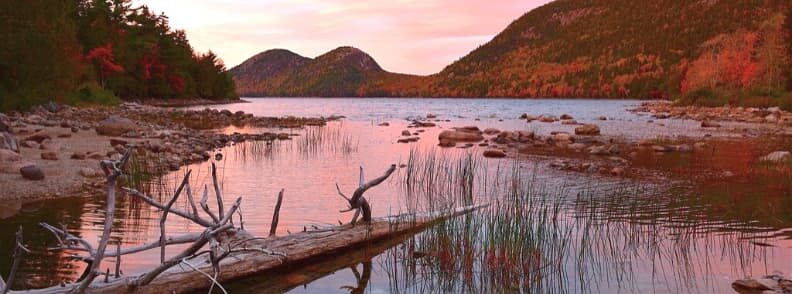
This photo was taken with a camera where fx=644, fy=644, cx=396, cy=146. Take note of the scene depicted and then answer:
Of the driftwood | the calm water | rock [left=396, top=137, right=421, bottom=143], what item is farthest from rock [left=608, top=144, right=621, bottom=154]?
the driftwood

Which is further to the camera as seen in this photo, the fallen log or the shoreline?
the shoreline

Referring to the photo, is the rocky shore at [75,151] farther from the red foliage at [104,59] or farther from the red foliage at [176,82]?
the red foliage at [176,82]

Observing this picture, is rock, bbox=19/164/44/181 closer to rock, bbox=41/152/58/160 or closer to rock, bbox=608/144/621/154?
rock, bbox=41/152/58/160

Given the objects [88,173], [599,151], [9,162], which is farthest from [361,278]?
[599,151]

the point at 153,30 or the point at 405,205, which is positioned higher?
the point at 153,30

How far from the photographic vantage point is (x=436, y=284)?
25.3 ft

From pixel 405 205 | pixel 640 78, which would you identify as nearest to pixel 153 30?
pixel 405 205

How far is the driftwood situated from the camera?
18.1 feet

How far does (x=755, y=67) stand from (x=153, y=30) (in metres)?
68.3

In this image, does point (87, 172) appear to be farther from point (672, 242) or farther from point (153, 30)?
point (153, 30)

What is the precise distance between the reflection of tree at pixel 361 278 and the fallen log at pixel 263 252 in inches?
18.3

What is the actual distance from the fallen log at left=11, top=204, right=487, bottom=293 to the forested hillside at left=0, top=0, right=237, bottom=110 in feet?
85.4

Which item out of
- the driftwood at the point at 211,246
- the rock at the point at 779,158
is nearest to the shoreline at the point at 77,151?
the driftwood at the point at 211,246

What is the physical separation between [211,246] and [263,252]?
1200 mm
